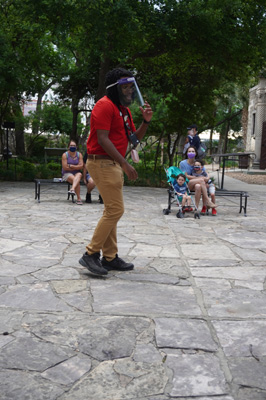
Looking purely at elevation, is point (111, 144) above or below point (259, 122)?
below

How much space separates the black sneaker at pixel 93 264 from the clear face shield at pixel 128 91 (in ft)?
4.90

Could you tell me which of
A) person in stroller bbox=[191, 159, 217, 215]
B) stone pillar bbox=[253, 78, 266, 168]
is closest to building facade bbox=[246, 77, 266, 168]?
stone pillar bbox=[253, 78, 266, 168]

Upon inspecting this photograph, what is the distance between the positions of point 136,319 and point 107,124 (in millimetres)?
1800

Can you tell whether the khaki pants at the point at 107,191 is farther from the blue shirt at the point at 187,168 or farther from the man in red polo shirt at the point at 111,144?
the blue shirt at the point at 187,168

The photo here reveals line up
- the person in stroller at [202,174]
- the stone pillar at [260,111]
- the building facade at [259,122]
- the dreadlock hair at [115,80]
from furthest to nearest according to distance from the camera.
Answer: the stone pillar at [260,111], the building facade at [259,122], the person in stroller at [202,174], the dreadlock hair at [115,80]

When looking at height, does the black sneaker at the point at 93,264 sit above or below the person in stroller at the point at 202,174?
below

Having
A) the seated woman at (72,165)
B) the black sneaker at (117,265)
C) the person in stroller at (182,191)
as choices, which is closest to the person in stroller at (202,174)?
the person in stroller at (182,191)

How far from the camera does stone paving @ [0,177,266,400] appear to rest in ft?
8.77

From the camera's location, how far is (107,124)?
447 centimetres

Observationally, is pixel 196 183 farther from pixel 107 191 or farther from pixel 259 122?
pixel 259 122

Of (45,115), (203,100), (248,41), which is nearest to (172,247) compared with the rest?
(248,41)

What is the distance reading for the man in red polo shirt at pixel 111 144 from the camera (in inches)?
177

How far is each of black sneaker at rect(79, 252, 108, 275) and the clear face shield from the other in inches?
58.9

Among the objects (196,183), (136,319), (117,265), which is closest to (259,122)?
(196,183)
